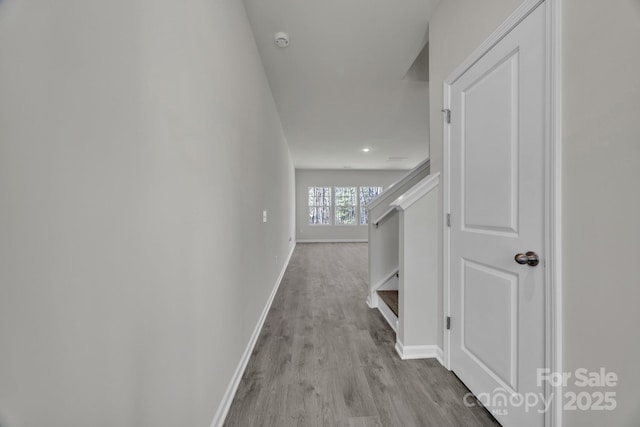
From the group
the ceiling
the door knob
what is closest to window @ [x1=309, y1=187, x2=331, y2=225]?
the ceiling

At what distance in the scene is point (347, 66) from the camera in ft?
9.02

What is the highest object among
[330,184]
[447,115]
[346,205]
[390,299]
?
[330,184]

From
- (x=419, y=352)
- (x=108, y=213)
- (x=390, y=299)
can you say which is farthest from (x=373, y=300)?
(x=108, y=213)

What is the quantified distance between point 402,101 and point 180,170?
3343 mm

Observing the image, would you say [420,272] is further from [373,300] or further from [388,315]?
[373,300]

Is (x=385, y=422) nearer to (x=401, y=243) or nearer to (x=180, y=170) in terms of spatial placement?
(x=401, y=243)

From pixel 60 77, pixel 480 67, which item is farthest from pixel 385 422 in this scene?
pixel 480 67

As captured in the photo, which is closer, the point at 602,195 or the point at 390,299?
the point at 602,195

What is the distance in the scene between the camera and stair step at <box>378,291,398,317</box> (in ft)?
8.16

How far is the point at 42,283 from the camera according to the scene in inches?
19.1

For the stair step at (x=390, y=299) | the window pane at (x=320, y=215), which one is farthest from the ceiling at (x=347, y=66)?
the window pane at (x=320, y=215)

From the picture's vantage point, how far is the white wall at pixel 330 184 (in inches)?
374

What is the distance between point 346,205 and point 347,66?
710 centimetres

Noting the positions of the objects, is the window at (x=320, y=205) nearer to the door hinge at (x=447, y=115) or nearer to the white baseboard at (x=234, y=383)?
the white baseboard at (x=234, y=383)
